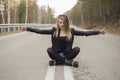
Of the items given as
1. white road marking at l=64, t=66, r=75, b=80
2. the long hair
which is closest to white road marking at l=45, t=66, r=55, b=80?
white road marking at l=64, t=66, r=75, b=80

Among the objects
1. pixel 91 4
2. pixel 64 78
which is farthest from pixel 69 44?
pixel 91 4

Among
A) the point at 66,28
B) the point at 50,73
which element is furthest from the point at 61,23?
the point at 50,73

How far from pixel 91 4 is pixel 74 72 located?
71.9 m

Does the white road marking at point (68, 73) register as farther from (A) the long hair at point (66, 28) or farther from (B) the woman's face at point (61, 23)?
(B) the woman's face at point (61, 23)

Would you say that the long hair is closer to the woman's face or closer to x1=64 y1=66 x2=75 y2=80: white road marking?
the woman's face

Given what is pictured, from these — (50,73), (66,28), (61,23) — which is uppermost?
(61,23)

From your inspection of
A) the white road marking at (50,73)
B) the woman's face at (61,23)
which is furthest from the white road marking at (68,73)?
the woman's face at (61,23)

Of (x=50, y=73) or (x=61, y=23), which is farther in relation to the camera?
(x=61, y=23)

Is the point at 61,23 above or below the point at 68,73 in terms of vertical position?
above

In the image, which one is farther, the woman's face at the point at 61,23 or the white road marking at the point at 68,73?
the woman's face at the point at 61,23

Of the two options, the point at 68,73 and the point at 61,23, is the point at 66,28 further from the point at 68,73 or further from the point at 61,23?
the point at 68,73

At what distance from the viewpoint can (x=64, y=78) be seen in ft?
22.9

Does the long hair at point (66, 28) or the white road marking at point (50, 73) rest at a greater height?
the long hair at point (66, 28)

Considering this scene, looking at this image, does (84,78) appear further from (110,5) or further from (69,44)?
(110,5)
